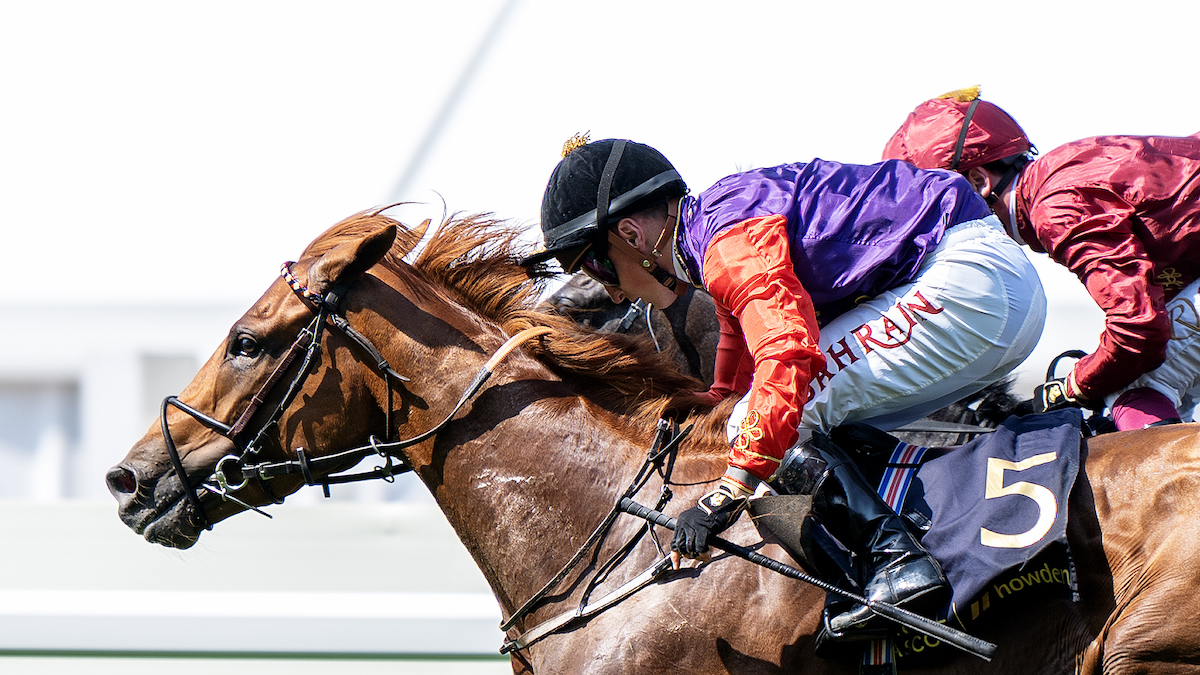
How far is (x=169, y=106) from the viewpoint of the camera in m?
4.86

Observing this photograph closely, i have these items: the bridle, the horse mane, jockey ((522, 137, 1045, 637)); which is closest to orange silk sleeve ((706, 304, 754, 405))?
the horse mane

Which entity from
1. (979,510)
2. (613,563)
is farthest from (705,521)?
(979,510)

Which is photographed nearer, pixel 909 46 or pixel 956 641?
pixel 956 641

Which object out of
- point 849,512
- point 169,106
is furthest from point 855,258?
point 169,106

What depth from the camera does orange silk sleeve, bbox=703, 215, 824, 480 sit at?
1.88 m

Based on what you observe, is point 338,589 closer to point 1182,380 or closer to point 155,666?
point 155,666

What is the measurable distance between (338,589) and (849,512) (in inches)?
113

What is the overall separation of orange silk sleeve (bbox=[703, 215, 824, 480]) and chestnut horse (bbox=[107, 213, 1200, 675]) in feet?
0.99

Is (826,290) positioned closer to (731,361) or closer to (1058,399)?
(731,361)

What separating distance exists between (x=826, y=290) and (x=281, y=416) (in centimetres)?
128

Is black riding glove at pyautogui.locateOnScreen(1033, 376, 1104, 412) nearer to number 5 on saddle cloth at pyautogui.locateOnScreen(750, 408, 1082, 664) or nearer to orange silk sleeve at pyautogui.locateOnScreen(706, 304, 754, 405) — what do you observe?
number 5 on saddle cloth at pyautogui.locateOnScreen(750, 408, 1082, 664)

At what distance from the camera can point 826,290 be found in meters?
2.20

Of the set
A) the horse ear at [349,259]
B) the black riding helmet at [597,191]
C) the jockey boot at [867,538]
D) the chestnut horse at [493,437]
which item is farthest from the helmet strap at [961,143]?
the horse ear at [349,259]

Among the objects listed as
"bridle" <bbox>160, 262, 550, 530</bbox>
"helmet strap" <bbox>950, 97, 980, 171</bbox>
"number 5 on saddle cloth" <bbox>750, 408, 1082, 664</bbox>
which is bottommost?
"bridle" <bbox>160, 262, 550, 530</bbox>
